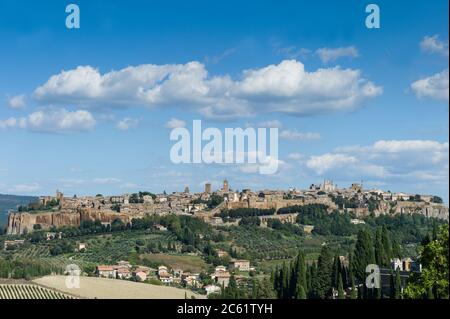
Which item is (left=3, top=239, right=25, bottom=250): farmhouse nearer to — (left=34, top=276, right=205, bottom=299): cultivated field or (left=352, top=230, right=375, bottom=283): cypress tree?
(left=34, top=276, right=205, bottom=299): cultivated field

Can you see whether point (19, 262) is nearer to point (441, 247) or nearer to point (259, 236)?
point (259, 236)

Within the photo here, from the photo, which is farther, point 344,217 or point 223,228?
point 344,217

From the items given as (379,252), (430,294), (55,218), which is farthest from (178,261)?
(430,294)

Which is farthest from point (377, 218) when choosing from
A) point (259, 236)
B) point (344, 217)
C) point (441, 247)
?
point (441, 247)

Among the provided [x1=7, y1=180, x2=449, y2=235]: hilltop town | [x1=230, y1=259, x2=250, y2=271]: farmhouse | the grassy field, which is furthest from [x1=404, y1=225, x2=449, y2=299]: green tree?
[x1=7, y1=180, x2=449, y2=235]: hilltop town

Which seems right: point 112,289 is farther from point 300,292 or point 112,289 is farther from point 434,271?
point 434,271
